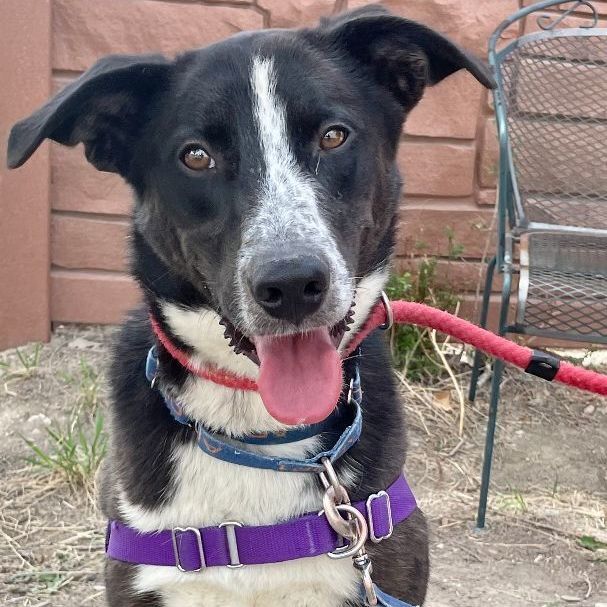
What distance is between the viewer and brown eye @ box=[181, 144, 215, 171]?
153 centimetres

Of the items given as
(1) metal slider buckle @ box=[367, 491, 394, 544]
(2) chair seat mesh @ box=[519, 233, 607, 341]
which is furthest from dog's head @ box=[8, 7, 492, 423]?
(2) chair seat mesh @ box=[519, 233, 607, 341]

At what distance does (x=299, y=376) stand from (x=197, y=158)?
45 centimetres

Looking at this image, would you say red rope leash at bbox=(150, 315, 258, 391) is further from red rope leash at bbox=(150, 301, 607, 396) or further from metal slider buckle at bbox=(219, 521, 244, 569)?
metal slider buckle at bbox=(219, 521, 244, 569)

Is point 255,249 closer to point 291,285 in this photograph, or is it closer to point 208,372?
point 291,285

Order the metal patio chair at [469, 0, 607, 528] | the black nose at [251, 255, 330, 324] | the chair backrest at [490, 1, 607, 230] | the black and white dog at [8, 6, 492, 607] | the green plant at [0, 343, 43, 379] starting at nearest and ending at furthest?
the black nose at [251, 255, 330, 324] → the black and white dog at [8, 6, 492, 607] → the metal patio chair at [469, 0, 607, 528] → the chair backrest at [490, 1, 607, 230] → the green plant at [0, 343, 43, 379]

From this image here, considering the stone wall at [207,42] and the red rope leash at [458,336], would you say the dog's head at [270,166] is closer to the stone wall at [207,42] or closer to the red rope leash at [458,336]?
the red rope leash at [458,336]

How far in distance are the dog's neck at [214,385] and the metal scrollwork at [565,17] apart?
196 centimetres

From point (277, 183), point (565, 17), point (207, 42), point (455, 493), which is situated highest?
point (565, 17)

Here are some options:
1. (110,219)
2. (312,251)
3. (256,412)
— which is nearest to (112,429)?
(256,412)

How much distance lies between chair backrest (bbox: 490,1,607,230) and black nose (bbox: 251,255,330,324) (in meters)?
2.01

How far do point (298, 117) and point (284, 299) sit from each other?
36 centimetres

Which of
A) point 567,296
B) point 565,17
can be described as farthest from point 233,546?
point 565,17

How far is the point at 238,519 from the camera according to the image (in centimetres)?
159

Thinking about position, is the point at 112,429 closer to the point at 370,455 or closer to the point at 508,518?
the point at 370,455
